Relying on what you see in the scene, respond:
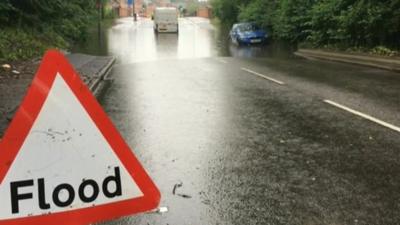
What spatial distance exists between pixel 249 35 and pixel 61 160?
110 ft

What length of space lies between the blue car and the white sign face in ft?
109

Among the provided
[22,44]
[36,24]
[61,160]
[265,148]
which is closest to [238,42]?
[36,24]

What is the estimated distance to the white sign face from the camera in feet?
9.04

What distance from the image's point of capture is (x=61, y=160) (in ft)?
9.31

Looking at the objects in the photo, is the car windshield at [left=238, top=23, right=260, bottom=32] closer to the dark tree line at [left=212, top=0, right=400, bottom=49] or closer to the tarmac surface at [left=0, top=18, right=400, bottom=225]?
the dark tree line at [left=212, top=0, right=400, bottom=49]

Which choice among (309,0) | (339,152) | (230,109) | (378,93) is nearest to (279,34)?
(309,0)

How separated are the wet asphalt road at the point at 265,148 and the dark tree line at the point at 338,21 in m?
7.51

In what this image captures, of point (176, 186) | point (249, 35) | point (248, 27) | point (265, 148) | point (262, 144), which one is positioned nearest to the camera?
point (176, 186)

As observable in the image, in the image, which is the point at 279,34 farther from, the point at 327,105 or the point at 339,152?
the point at 339,152

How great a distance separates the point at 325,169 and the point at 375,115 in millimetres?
3577

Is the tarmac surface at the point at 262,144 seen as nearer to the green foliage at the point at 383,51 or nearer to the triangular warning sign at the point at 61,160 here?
the triangular warning sign at the point at 61,160

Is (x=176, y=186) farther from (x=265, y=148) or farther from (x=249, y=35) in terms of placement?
(x=249, y=35)

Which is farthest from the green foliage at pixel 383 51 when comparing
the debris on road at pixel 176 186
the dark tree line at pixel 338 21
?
the debris on road at pixel 176 186

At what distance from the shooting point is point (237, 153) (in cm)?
691
